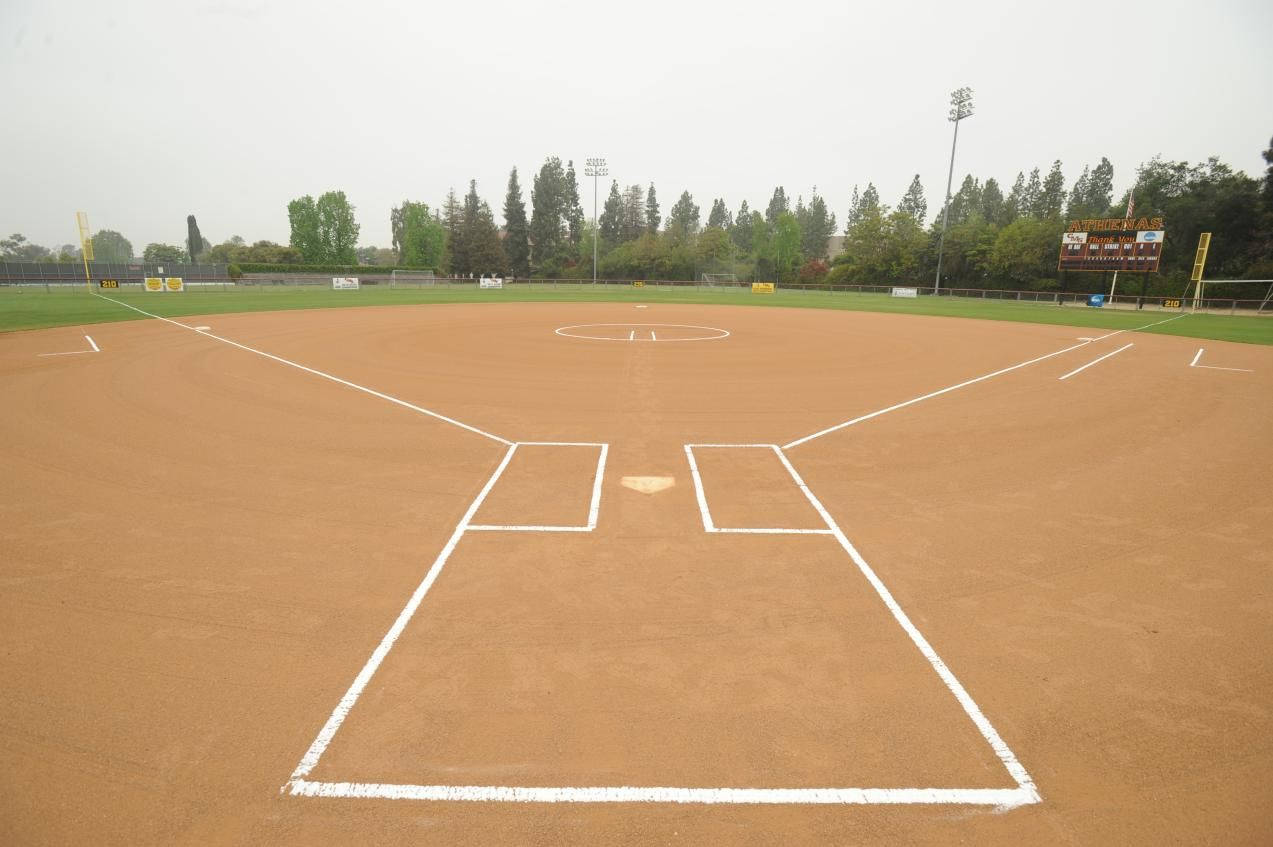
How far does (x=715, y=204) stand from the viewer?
185 meters

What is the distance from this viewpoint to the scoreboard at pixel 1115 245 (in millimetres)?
43938

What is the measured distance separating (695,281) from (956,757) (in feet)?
338

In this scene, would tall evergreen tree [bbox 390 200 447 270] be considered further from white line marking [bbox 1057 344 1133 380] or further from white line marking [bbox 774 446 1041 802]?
white line marking [bbox 774 446 1041 802]

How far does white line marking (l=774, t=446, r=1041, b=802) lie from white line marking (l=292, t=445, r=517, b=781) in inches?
171

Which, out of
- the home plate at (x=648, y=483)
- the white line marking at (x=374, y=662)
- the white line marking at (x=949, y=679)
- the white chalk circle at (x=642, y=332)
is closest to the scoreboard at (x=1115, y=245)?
the white chalk circle at (x=642, y=332)

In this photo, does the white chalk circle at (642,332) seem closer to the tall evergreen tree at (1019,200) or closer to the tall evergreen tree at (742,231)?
the tall evergreen tree at (1019,200)

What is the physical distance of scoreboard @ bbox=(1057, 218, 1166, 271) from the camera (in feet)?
144

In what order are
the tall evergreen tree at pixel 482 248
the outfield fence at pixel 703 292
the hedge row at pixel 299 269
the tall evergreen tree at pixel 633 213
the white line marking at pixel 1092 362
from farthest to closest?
the tall evergreen tree at pixel 633 213 < the tall evergreen tree at pixel 482 248 < the hedge row at pixel 299 269 < the outfield fence at pixel 703 292 < the white line marking at pixel 1092 362

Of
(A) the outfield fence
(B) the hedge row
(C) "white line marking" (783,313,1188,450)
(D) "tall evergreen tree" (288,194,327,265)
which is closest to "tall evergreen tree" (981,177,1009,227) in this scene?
(A) the outfield fence

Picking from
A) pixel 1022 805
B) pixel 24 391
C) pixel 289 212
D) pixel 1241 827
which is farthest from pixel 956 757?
pixel 289 212

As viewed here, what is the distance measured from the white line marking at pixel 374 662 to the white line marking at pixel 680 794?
0.65 ft

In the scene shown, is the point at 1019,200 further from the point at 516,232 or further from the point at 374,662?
the point at 374,662

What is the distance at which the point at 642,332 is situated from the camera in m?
27.4

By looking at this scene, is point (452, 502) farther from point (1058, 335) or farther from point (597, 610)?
point (1058, 335)
